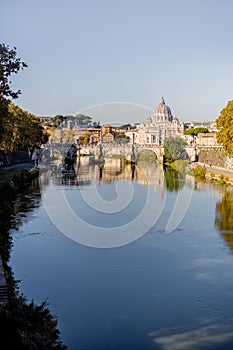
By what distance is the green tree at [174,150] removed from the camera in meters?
40.4

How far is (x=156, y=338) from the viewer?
253 inches

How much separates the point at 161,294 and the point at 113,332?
1546mm

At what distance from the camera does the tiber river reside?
21.7ft

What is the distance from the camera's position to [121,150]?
169 ft

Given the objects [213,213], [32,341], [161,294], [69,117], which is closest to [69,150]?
[213,213]

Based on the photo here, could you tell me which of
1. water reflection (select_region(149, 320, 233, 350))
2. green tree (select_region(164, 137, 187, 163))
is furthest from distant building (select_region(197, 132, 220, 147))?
water reflection (select_region(149, 320, 233, 350))

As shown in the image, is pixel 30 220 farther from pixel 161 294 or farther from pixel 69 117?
pixel 69 117

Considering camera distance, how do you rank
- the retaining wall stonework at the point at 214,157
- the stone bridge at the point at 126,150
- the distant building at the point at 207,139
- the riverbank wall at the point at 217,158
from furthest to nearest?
the distant building at the point at 207,139 < the stone bridge at the point at 126,150 < the retaining wall stonework at the point at 214,157 < the riverbank wall at the point at 217,158

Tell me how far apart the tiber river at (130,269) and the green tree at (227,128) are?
21.3ft

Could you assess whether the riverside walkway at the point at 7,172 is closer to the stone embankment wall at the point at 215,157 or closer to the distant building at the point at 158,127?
the stone embankment wall at the point at 215,157

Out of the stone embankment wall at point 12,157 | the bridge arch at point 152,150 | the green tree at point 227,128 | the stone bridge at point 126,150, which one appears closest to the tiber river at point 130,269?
the green tree at point 227,128

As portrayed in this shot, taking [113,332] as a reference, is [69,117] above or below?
above

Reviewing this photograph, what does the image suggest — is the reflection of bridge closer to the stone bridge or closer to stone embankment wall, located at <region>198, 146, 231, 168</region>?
the stone bridge

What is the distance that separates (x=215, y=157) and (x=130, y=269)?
2691cm
